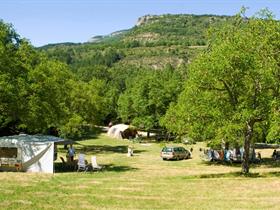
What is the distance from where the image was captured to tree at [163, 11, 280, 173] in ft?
88.4

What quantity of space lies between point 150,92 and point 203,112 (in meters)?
46.8

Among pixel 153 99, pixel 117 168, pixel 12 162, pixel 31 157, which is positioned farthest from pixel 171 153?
pixel 153 99

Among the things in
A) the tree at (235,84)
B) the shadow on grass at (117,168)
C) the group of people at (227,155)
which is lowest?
the shadow on grass at (117,168)

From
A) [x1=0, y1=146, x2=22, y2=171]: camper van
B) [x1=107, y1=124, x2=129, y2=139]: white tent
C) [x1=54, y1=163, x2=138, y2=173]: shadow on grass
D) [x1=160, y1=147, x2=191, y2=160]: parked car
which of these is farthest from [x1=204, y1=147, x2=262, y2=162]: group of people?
[x1=107, y1=124, x2=129, y2=139]: white tent

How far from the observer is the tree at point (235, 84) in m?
27.0

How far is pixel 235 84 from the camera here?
92.1ft

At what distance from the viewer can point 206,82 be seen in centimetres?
2822

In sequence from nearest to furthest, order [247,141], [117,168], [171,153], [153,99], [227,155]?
[247,141] → [117,168] → [227,155] → [171,153] → [153,99]

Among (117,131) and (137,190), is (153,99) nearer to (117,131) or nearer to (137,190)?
(117,131)

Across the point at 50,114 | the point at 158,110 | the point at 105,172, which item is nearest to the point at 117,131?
the point at 158,110

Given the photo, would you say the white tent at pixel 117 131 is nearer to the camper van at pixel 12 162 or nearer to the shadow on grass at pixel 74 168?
the shadow on grass at pixel 74 168

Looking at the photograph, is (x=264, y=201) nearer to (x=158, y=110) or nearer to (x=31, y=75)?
(x=31, y=75)

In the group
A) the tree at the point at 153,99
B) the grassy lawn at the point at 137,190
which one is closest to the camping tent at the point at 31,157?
the grassy lawn at the point at 137,190

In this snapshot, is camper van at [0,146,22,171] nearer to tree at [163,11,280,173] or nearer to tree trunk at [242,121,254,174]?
tree at [163,11,280,173]
